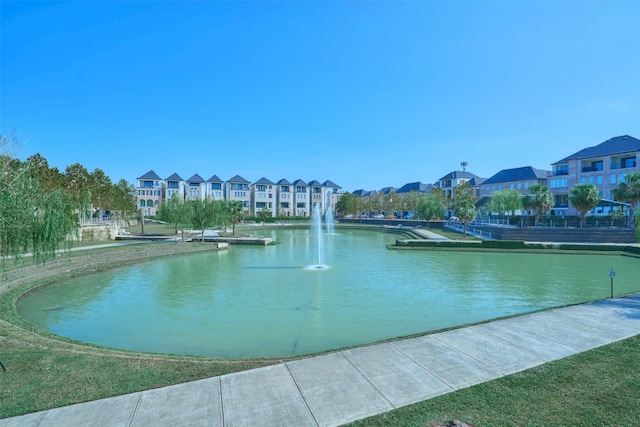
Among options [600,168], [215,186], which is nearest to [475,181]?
[600,168]

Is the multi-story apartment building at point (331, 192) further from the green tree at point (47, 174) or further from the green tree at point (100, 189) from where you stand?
the green tree at point (47, 174)

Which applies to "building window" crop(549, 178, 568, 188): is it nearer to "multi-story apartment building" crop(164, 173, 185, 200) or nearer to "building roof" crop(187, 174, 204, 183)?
"building roof" crop(187, 174, 204, 183)

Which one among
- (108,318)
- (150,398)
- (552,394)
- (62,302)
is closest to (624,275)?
(552,394)

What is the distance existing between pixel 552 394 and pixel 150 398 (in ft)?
22.3

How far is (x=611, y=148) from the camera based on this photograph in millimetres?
51625

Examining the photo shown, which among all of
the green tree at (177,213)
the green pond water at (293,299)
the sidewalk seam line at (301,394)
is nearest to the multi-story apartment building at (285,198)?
the green tree at (177,213)

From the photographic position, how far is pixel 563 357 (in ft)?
24.3

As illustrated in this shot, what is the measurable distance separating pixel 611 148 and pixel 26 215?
220 ft

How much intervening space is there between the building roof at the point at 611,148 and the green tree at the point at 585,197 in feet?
52.1

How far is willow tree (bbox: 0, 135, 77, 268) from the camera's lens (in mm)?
8562

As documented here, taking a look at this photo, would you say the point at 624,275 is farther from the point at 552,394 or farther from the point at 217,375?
the point at 217,375

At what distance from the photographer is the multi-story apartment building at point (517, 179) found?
70938 millimetres

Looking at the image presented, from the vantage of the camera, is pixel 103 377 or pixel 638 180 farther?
pixel 638 180

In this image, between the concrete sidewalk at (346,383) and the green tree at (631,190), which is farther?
the green tree at (631,190)
